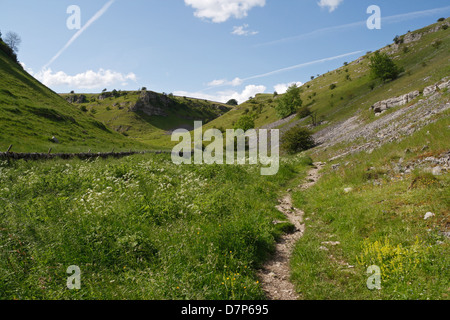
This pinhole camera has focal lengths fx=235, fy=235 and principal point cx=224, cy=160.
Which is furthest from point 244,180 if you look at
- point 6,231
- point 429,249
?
point 6,231

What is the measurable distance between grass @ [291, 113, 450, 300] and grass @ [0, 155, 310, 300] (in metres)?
1.56

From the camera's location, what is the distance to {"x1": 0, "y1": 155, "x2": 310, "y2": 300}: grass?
521 centimetres

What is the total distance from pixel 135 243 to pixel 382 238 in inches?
282

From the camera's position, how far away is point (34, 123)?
35219mm

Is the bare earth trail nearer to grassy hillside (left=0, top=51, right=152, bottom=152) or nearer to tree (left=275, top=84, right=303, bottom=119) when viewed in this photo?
Answer: grassy hillside (left=0, top=51, right=152, bottom=152)

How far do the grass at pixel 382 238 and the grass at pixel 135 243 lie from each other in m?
1.56

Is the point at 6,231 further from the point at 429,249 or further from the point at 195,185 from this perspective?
the point at 429,249

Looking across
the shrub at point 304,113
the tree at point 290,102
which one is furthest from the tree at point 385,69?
the tree at point 290,102

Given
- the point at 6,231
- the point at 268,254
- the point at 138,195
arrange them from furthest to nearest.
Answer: the point at 138,195 → the point at 268,254 → the point at 6,231

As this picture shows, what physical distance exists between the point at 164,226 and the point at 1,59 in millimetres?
71070

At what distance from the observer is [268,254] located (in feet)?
25.3

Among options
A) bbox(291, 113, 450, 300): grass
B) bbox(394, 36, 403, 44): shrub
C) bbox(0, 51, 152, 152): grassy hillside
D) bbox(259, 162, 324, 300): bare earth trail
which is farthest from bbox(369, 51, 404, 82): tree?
bbox(0, 51, 152, 152): grassy hillside

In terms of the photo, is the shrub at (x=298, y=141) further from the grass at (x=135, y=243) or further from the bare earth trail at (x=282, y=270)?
the bare earth trail at (x=282, y=270)

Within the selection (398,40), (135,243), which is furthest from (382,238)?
(398,40)
